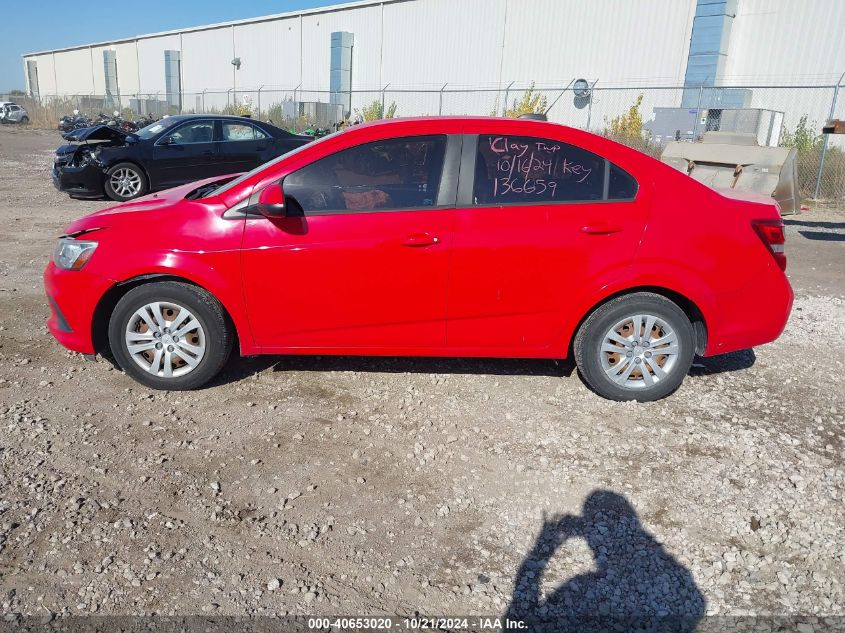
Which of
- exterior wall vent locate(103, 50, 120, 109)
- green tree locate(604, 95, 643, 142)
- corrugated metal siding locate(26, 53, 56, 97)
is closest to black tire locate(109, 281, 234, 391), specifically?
green tree locate(604, 95, 643, 142)

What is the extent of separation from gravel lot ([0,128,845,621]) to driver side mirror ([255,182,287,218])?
1218mm

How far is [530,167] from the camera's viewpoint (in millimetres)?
4180

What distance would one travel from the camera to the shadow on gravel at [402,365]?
190 inches

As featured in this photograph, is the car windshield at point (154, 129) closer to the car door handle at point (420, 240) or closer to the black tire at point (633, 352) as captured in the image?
the car door handle at point (420, 240)

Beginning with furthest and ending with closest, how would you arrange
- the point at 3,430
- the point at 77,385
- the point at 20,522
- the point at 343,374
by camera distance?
the point at 343,374 < the point at 77,385 < the point at 3,430 < the point at 20,522

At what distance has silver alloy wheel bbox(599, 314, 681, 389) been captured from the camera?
4238 millimetres

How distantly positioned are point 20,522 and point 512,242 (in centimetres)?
294

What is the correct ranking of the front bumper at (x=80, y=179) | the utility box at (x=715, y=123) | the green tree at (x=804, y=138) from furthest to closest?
the utility box at (x=715, y=123), the green tree at (x=804, y=138), the front bumper at (x=80, y=179)

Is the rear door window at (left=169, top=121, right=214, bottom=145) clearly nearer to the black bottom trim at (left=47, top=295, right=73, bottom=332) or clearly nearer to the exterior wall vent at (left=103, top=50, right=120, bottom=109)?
the black bottom trim at (left=47, top=295, right=73, bottom=332)

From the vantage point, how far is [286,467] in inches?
140

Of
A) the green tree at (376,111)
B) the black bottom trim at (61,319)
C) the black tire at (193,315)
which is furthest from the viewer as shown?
the green tree at (376,111)

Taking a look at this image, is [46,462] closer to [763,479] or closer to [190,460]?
[190,460]

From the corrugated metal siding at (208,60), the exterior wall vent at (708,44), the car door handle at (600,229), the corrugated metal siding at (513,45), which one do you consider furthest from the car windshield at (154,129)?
the corrugated metal siding at (208,60)

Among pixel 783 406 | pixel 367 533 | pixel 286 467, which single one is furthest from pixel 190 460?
pixel 783 406
